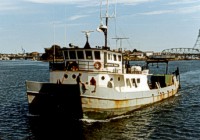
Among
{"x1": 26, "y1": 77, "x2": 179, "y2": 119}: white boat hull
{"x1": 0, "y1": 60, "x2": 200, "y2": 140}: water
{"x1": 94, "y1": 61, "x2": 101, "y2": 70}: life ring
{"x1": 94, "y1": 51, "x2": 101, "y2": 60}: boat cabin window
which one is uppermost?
{"x1": 94, "y1": 51, "x2": 101, "y2": 60}: boat cabin window

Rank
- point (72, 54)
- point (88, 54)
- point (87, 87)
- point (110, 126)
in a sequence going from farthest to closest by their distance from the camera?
point (72, 54), point (88, 54), point (110, 126), point (87, 87)

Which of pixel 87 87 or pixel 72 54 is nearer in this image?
pixel 87 87

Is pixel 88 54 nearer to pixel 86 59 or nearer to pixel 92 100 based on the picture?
pixel 86 59

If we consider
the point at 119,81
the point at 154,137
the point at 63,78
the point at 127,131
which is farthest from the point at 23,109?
the point at 154,137

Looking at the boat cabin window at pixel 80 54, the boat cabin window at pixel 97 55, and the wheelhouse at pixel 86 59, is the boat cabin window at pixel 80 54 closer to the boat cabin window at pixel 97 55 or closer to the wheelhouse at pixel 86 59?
the wheelhouse at pixel 86 59

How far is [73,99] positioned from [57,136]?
12.2 ft

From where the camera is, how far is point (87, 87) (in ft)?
93.0

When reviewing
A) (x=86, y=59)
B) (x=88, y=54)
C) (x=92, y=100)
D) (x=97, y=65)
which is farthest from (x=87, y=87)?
(x=88, y=54)

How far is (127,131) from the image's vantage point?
1095 inches

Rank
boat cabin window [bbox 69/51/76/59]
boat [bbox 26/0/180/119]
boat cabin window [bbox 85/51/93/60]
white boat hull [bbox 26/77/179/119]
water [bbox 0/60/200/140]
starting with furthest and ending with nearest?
boat cabin window [bbox 69/51/76/59] < boat cabin window [bbox 85/51/93/60] < boat [bbox 26/0/180/119] < white boat hull [bbox 26/77/179/119] < water [bbox 0/60/200/140]

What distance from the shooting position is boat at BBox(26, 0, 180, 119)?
28750 mm

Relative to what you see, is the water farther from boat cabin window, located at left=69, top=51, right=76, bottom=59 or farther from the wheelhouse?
boat cabin window, located at left=69, top=51, right=76, bottom=59

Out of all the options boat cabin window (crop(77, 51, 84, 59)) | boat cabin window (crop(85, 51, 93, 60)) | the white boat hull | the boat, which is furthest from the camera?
boat cabin window (crop(77, 51, 84, 59))

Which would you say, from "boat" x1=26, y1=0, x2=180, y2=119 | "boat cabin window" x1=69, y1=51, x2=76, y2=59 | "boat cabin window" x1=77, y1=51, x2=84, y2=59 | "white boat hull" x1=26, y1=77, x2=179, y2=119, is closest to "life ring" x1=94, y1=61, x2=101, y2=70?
"boat" x1=26, y1=0, x2=180, y2=119
